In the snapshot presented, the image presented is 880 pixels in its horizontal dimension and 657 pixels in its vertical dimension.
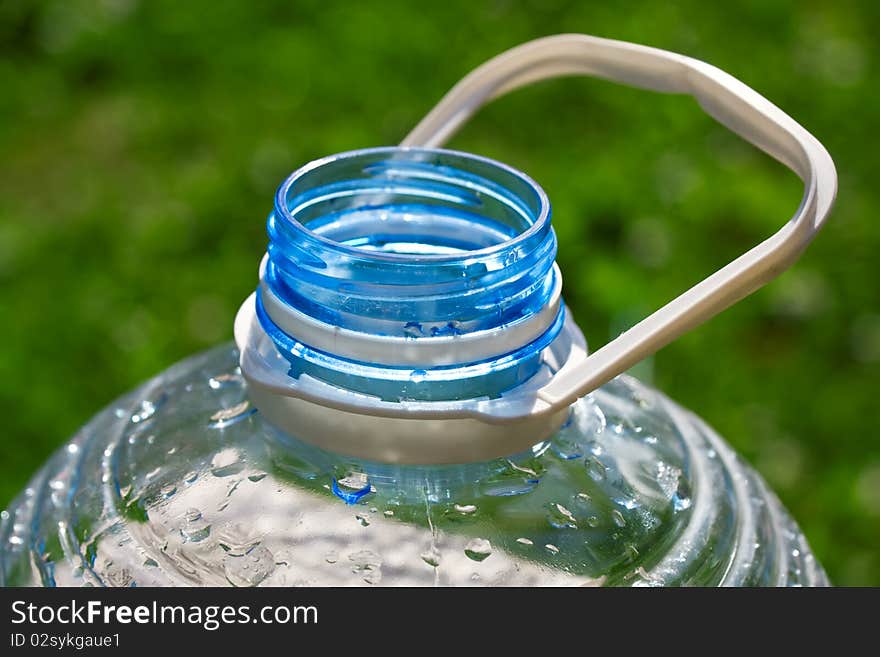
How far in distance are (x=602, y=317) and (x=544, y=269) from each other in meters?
1.47

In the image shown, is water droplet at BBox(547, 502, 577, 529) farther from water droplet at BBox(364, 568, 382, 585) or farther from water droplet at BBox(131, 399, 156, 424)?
water droplet at BBox(131, 399, 156, 424)

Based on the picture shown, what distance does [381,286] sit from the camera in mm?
950

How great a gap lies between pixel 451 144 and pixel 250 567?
1930 mm

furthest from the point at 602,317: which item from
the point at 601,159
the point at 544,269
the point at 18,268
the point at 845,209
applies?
the point at 544,269

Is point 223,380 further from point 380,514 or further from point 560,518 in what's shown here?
point 560,518

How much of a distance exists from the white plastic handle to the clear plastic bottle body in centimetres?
13

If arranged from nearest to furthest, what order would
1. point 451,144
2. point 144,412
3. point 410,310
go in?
point 410,310 < point 144,412 < point 451,144

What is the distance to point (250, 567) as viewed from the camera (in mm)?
992

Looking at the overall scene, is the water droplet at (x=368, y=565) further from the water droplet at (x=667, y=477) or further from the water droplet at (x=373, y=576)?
the water droplet at (x=667, y=477)

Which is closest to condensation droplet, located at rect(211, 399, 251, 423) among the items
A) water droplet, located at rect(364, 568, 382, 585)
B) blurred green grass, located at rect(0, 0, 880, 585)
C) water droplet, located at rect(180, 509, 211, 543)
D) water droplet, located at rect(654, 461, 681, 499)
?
water droplet, located at rect(180, 509, 211, 543)

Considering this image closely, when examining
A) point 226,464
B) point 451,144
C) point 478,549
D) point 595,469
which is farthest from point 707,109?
point 451,144
